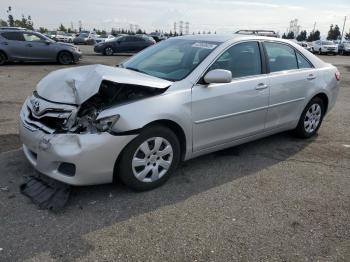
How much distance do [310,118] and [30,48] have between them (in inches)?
538

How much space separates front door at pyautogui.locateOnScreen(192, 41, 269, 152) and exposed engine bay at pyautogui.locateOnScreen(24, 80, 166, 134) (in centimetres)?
58

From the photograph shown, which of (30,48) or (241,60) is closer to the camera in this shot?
(241,60)

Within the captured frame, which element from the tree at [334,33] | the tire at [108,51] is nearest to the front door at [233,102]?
the tire at [108,51]

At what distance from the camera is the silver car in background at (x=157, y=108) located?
3.73 metres

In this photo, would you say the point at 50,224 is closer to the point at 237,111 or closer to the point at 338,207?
the point at 237,111

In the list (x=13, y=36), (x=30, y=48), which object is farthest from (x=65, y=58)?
(x=13, y=36)

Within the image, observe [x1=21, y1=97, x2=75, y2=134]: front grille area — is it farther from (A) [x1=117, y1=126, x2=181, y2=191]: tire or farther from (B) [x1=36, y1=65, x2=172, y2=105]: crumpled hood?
(A) [x1=117, y1=126, x2=181, y2=191]: tire

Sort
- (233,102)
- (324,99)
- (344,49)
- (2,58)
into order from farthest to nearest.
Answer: (344,49)
(2,58)
(324,99)
(233,102)

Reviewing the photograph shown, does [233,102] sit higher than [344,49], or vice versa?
[233,102]

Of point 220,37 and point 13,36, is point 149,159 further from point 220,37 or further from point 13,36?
point 13,36

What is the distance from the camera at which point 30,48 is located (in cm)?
1647

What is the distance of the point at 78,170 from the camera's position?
366 cm

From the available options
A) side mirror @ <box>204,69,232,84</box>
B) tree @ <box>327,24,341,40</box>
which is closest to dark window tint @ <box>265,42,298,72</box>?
side mirror @ <box>204,69,232,84</box>

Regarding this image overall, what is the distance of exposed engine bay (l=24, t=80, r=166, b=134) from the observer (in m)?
3.80
